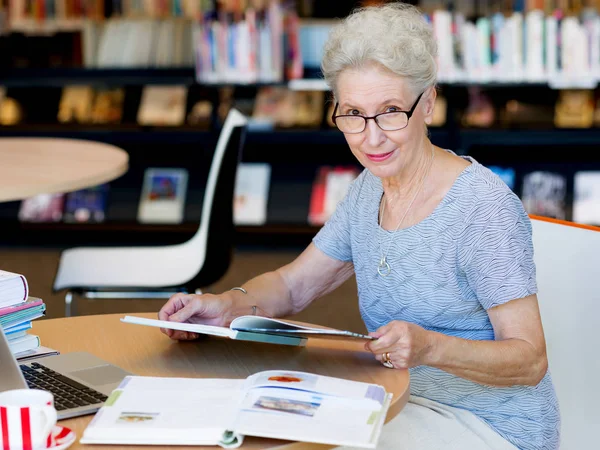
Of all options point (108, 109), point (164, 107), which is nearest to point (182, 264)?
point (164, 107)

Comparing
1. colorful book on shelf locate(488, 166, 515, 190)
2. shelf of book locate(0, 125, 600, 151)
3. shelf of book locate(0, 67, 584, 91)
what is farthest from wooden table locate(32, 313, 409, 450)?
colorful book on shelf locate(488, 166, 515, 190)

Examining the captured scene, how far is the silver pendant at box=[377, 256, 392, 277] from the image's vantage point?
184 cm

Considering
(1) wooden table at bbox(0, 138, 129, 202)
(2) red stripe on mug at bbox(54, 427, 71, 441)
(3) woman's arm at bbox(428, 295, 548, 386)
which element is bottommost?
(3) woman's arm at bbox(428, 295, 548, 386)

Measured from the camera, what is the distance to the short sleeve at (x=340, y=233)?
79.6 inches

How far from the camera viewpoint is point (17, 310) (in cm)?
152

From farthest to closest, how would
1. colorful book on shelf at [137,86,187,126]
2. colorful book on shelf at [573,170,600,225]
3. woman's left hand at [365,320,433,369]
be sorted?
colorful book on shelf at [137,86,187,126], colorful book on shelf at [573,170,600,225], woman's left hand at [365,320,433,369]

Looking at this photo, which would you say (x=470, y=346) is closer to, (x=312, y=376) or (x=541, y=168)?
(x=312, y=376)

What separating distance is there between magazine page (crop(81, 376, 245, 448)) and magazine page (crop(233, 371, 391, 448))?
31mm

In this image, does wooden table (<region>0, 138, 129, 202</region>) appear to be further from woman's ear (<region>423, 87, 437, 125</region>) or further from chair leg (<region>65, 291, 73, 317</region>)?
woman's ear (<region>423, 87, 437, 125</region>)

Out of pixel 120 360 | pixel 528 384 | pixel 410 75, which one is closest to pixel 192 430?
pixel 120 360

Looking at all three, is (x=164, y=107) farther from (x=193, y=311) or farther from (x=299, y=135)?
(x=193, y=311)

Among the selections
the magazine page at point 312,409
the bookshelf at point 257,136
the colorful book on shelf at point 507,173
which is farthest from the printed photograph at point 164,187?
Result: the magazine page at point 312,409

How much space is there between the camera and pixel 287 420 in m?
1.26

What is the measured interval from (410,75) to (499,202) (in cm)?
29
